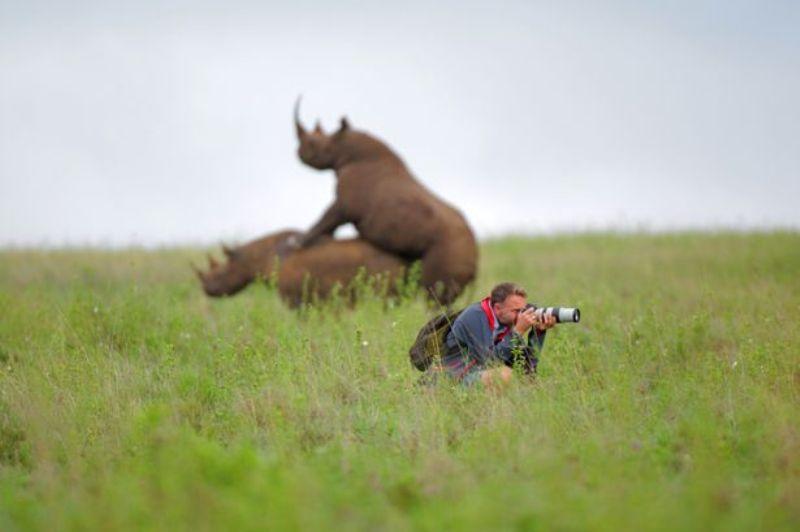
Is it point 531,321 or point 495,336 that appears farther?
point 495,336

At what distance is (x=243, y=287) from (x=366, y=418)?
22.4 feet

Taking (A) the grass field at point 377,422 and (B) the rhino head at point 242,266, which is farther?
(B) the rhino head at point 242,266

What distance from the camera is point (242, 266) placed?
14375 millimetres

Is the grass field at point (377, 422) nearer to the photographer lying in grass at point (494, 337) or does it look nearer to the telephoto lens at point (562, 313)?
the photographer lying in grass at point (494, 337)

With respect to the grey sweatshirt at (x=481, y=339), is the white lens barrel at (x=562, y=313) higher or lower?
higher

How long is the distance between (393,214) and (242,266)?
86.3 inches

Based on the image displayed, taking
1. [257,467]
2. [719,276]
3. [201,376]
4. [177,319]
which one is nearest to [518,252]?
[719,276]

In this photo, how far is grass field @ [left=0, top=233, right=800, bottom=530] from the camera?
17.7 feet

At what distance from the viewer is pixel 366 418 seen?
7.90 m

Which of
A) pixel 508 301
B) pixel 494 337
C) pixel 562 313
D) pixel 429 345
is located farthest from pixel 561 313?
pixel 429 345

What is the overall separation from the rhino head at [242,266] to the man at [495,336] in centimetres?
576

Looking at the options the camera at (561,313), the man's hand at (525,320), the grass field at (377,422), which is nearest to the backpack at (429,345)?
the grass field at (377,422)

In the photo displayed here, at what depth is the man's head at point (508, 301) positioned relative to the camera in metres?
8.44

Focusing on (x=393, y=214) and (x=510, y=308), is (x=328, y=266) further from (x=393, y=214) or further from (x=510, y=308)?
(x=510, y=308)
